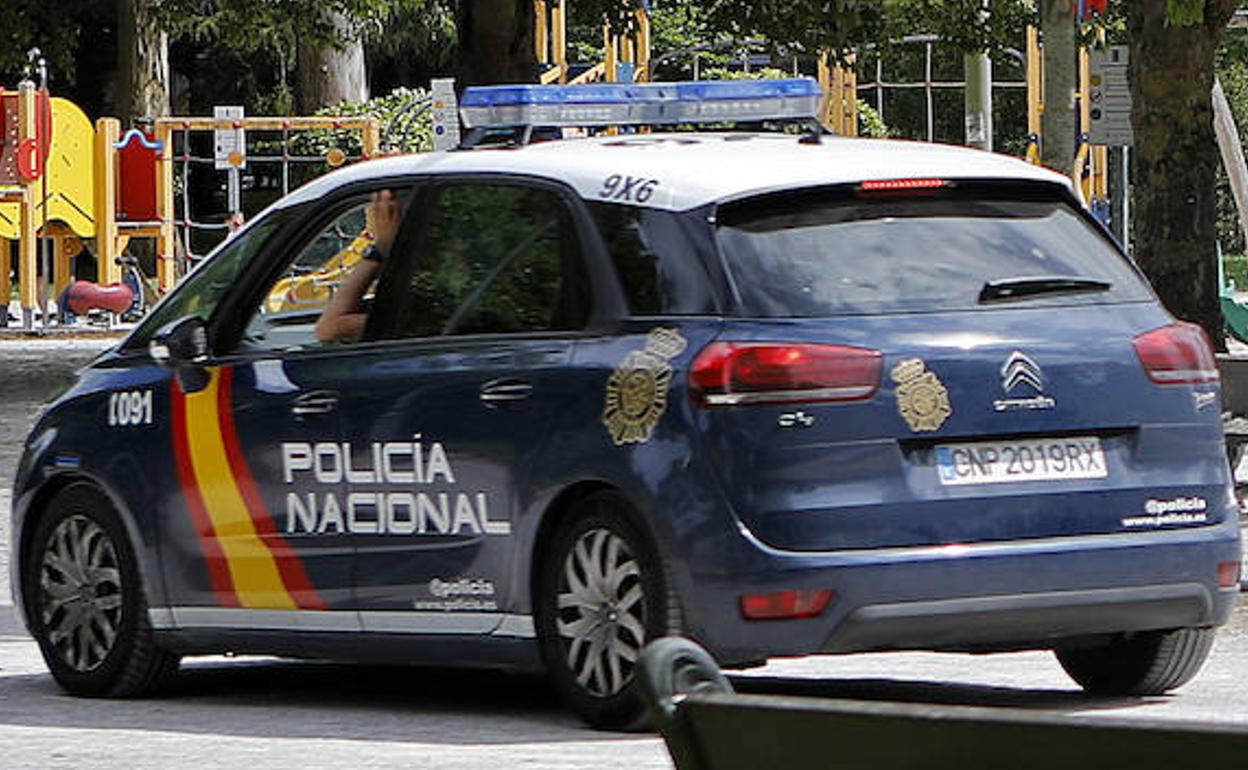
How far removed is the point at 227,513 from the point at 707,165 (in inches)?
71.3

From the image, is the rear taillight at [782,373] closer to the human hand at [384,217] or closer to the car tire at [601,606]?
the car tire at [601,606]

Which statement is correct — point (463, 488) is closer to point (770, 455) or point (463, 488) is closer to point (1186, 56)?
point (770, 455)

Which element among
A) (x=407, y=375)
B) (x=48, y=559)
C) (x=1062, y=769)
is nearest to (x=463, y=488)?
(x=407, y=375)

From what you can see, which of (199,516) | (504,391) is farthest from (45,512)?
(504,391)

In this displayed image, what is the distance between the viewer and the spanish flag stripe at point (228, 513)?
9438 millimetres

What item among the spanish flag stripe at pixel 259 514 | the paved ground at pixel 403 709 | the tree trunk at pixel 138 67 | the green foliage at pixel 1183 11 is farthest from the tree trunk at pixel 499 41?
the tree trunk at pixel 138 67

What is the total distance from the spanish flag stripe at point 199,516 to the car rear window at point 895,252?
196cm

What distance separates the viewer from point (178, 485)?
31.8ft

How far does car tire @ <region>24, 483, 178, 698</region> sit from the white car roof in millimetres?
1374

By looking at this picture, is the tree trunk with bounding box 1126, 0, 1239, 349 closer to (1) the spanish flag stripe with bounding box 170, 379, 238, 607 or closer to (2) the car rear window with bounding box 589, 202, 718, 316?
(1) the spanish flag stripe with bounding box 170, 379, 238, 607

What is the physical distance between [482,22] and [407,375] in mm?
17233

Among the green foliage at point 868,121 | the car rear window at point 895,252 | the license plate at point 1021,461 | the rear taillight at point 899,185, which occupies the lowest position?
the green foliage at point 868,121

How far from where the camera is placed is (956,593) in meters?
8.19

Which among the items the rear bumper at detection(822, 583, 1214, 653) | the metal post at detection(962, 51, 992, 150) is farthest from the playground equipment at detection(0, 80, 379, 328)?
the rear bumper at detection(822, 583, 1214, 653)
